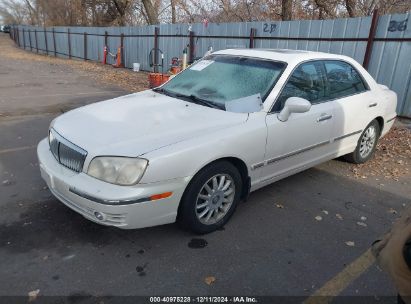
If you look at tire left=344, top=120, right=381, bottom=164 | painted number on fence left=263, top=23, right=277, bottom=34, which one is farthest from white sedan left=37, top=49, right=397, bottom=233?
painted number on fence left=263, top=23, right=277, bottom=34

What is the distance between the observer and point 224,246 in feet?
10.6

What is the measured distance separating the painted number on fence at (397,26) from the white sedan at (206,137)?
3.77 metres

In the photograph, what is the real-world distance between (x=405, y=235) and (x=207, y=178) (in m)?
1.83

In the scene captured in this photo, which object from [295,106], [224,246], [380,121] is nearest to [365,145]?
[380,121]

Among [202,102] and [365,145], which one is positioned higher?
[202,102]

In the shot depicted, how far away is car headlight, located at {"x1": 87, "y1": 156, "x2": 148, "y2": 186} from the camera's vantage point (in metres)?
2.80

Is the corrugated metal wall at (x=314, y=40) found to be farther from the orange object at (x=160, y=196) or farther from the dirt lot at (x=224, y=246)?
the orange object at (x=160, y=196)

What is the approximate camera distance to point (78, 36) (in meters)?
23.5

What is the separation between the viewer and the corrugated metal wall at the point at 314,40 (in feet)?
25.8

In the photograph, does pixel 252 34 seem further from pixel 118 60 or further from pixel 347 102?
pixel 118 60

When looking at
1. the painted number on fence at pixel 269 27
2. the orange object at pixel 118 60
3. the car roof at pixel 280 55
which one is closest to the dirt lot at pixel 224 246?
the car roof at pixel 280 55

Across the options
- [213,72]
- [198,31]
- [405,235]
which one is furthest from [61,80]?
[405,235]

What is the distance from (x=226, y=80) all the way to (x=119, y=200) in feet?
6.35

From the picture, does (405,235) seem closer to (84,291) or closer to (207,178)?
(207,178)
